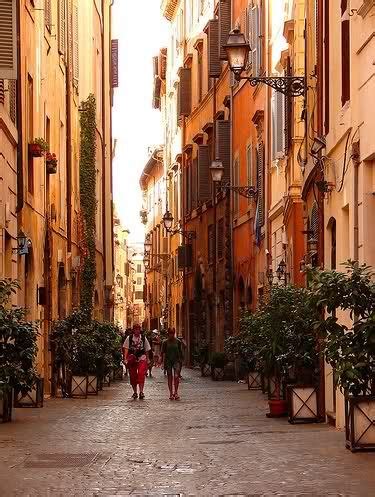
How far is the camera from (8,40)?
819 inches

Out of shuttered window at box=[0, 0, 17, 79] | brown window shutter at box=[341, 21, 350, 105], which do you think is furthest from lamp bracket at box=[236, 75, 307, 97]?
shuttered window at box=[0, 0, 17, 79]

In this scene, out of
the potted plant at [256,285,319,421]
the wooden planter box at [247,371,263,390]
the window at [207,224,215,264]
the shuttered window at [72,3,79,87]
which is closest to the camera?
the potted plant at [256,285,319,421]

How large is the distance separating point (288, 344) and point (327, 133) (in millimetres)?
3216

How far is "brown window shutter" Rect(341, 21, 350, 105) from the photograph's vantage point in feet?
62.5

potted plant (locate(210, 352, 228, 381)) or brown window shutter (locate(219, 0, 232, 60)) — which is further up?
brown window shutter (locate(219, 0, 232, 60))

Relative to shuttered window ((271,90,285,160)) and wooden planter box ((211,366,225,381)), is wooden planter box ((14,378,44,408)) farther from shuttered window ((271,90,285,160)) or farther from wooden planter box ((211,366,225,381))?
wooden planter box ((211,366,225,381))

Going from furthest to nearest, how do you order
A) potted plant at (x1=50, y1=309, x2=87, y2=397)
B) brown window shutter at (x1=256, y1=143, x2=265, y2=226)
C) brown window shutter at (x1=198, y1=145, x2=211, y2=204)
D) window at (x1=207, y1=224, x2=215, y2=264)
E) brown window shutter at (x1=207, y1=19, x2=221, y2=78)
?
brown window shutter at (x1=198, y1=145, x2=211, y2=204) < window at (x1=207, y1=224, x2=215, y2=264) < brown window shutter at (x1=207, y1=19, x2=221, y2=78) < brown window shutter at (x1=256, y1=143, x2=265, y2=226) < potted plant at (x1=50, y1=309, x2=87, y2=397)

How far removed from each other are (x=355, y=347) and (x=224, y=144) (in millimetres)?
32691

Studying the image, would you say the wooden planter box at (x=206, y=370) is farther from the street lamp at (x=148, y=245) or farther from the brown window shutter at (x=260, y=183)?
the street lamp at (x=148, y=245)

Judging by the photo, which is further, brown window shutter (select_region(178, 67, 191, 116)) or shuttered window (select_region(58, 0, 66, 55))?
brown window shutter (select_region(178, 67, 191, 116))

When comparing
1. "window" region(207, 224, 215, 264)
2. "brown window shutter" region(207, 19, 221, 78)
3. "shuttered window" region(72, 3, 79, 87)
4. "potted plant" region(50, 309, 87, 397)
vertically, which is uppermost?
"brown window shutter" region(207, 19, 221, 78)

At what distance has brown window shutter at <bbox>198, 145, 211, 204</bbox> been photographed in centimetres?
5247

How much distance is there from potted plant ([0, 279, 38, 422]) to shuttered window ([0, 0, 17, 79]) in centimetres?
310

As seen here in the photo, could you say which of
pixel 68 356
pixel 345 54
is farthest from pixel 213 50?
pixel 345 54
